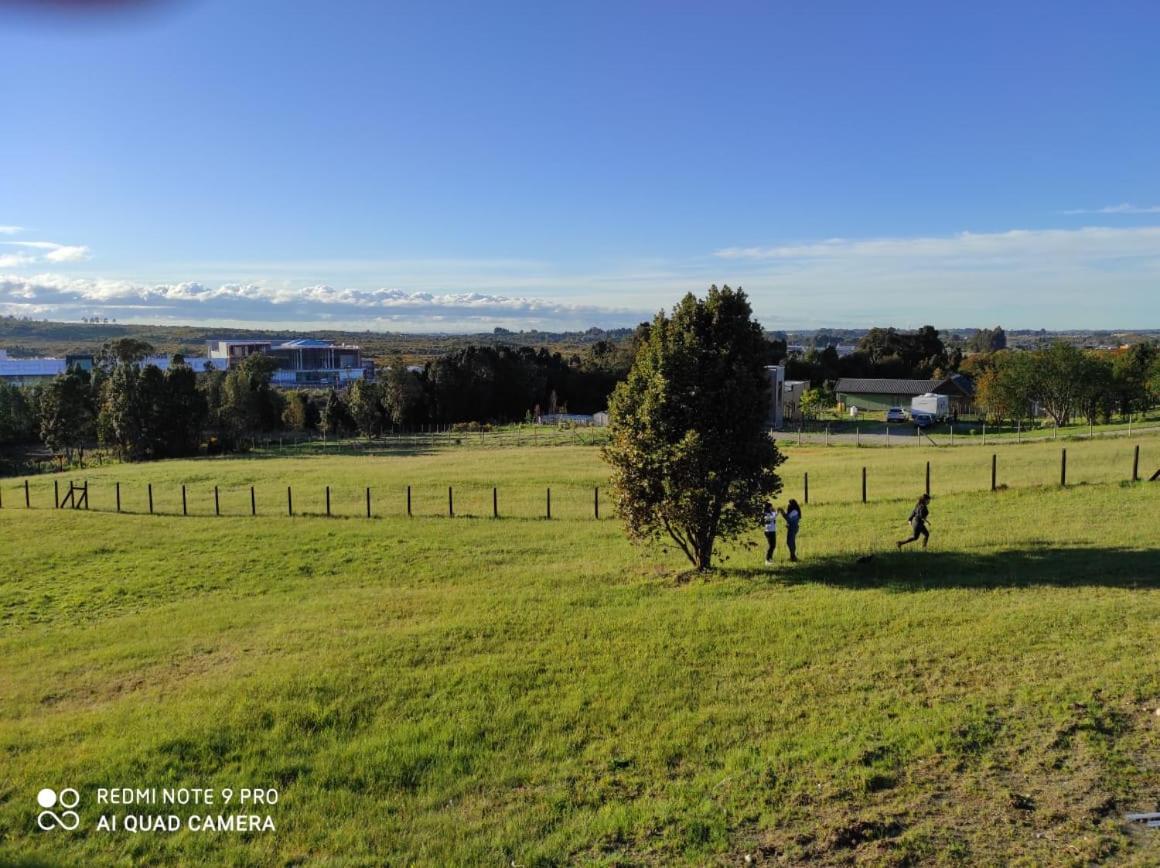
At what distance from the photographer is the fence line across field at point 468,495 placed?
29656 millimetres

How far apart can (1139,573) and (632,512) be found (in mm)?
9962

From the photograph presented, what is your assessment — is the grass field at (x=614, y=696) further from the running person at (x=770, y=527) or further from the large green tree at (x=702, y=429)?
the large green tree at (x=702, y=429)

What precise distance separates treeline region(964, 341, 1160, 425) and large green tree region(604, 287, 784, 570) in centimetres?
6063

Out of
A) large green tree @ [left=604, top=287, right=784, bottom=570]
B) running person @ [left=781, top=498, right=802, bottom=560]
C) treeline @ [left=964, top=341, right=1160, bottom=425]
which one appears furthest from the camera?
treeline @ [left=964, top=341, right=1160, bottom=425]

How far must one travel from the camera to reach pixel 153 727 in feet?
35.7

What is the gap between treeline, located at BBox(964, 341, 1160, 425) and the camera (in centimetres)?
7062

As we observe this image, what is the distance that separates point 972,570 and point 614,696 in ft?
31.7

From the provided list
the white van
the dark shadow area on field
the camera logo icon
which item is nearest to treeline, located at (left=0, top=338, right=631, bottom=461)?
the white van

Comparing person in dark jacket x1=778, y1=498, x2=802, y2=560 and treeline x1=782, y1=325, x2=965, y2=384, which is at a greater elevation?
treeline x1=782, y1=325, x2=965, y2=384

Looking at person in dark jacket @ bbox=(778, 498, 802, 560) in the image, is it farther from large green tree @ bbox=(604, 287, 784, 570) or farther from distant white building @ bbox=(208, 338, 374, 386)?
distant white building @ bbox=(208, 338, 374, 386)

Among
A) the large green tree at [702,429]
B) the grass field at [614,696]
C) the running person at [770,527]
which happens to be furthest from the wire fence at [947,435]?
the large green tree at [702,429]

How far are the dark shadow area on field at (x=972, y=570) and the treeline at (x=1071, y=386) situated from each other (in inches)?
2282

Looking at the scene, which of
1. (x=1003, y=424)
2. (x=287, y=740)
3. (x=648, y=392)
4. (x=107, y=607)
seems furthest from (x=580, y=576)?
(x=1003, y=424)

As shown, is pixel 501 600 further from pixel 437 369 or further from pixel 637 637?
pixel 437 369
